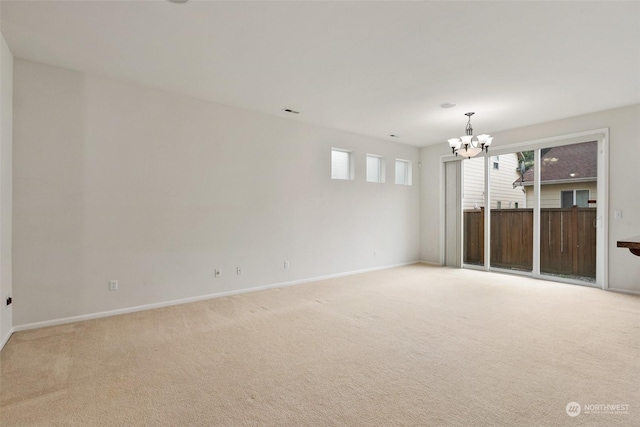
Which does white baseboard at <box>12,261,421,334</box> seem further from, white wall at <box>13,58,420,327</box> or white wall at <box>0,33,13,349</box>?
white wall at <box>0,33,13,349</box>

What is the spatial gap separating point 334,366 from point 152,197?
3.24 metres

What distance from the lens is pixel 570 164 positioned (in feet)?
18.2

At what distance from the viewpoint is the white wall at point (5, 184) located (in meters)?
2.96

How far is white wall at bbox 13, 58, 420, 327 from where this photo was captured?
135 inches

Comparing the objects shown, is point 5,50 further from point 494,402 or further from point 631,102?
point 631,102

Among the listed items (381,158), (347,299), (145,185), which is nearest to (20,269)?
(145,185)

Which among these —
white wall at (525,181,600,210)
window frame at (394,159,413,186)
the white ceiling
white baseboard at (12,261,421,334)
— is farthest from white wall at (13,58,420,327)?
white wall at (525,181,600,210)

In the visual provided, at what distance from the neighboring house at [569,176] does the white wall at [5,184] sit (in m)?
7.89

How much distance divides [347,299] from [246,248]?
5.95ft

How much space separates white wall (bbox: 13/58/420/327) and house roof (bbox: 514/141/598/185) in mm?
3994

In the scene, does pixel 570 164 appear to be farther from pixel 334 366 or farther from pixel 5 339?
pixel 5 339

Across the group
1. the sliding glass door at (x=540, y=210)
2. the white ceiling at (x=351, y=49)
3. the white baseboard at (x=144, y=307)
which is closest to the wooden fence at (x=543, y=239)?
the sliding glass door at (x=540, y=210)

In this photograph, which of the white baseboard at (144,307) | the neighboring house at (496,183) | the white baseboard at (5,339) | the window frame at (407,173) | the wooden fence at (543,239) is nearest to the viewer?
the white baseboard at (5,339)

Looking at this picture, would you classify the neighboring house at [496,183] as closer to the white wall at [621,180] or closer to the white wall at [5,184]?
the white wall at [621,180]
